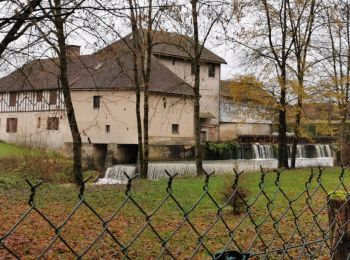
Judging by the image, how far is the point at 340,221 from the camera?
8.73ft

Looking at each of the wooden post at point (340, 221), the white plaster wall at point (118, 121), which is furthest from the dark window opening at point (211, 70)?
the wooden post at point (340, 221)

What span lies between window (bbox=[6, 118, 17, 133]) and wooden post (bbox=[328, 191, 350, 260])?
4015cm

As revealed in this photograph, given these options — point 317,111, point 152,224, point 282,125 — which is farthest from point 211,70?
point 152,224

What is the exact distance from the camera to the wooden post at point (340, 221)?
2643 millimetres

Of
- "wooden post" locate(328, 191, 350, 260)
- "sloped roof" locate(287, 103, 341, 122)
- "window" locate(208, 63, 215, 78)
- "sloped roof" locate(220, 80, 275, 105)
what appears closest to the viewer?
"wooden post" locate(328, 191, 350, 260)

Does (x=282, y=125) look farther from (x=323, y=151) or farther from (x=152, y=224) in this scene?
(x=152, y=224)

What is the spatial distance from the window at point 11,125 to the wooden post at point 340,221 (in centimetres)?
4015

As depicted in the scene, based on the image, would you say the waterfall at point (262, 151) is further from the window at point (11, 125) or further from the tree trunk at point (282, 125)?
the window at point (11, 125)

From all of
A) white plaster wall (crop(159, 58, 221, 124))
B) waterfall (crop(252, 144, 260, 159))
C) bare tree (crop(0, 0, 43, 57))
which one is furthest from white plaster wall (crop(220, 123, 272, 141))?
bare tree (crop(0, 0, 43, 57))

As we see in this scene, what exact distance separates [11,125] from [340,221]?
4121 cm

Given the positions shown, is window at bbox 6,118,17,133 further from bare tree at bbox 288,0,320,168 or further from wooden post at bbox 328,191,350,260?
wooden post at bbox 328,191,350,260

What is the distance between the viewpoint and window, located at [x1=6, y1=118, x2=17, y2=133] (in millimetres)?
40406

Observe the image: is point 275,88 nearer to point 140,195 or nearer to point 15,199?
point 140,195

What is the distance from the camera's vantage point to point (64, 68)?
12.7 m
